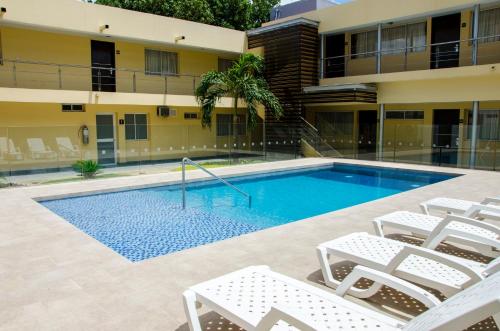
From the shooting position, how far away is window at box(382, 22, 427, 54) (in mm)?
18484

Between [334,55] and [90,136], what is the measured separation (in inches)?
Result: 495

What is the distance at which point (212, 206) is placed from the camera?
10352 mm

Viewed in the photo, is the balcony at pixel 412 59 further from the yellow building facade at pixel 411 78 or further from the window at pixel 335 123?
the window at pixel 335 123

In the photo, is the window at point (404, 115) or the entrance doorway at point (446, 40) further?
the window at point (404, 115)

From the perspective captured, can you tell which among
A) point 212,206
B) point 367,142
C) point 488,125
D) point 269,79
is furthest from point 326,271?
point 269,79

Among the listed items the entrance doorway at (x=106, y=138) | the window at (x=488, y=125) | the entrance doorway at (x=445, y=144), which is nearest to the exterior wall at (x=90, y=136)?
the entrance doorway at (x=106, y=138)

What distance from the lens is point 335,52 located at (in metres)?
21.3

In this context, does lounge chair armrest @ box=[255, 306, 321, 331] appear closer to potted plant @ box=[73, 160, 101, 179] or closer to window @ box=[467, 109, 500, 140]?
potted plant @ box=[73, 160, 101, 179]

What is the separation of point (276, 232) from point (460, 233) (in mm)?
2712

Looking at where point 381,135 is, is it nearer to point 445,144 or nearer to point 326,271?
point 445,144

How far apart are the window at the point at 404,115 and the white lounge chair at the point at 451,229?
15114 millimetres

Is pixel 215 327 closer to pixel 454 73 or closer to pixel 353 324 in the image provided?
pixel 353 324

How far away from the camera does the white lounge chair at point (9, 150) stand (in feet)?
39.8

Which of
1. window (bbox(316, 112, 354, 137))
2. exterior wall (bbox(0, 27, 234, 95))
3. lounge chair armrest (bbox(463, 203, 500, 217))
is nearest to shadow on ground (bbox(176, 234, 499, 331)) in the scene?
lounge chair armrest (bbox(463, 203, 500, 217))
